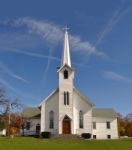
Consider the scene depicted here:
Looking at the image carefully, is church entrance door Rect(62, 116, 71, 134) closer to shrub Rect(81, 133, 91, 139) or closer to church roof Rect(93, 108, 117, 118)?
shrub Rect(81, 133, 91, 139)

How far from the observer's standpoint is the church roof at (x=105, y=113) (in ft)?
244

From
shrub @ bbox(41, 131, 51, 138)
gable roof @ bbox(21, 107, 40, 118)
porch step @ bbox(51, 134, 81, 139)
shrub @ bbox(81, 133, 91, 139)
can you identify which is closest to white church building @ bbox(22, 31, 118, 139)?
shrub @ bbox(81, 133, 91, 139)

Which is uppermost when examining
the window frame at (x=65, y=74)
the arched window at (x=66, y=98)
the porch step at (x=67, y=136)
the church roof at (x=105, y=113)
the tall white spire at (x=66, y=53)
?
the tall white spire at (x=66, y=53)

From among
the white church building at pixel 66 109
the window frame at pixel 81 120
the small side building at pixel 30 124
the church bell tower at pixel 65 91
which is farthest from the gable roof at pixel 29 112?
the window frame at pixel 81 120

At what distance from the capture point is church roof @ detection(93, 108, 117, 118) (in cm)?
7428

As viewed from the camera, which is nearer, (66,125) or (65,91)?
(66,125)

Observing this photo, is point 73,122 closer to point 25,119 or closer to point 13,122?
point 25,119

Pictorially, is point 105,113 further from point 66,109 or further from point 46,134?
point 46,134

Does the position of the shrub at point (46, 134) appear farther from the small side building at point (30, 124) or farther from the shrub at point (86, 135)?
the small side building at point (30, 124)

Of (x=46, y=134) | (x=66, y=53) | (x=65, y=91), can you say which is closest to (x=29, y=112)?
(x=65, y=91)

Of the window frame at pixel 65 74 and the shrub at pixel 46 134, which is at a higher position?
the window frame at pixel 65 74

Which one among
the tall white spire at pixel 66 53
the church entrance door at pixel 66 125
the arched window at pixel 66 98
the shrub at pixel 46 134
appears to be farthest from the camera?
the tall white spire at pixel 66 53

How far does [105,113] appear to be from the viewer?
251 ft

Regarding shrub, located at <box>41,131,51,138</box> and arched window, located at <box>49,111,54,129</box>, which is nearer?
shrub, located at <box>41,131,51,138</box>
